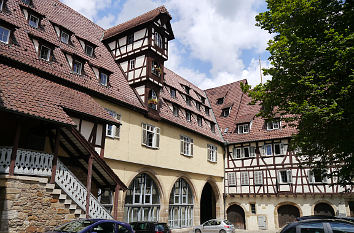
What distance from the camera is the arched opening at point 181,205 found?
2281cm

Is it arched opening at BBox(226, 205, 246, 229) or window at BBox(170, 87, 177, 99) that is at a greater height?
window at BBox(170, 87, 177, 99)

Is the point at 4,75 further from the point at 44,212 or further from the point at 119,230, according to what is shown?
the point at 119,230

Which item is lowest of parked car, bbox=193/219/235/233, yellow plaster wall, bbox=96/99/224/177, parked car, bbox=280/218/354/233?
parked car, bbox=193/219/235/233

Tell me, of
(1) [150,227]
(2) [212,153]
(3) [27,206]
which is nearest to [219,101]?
(2) [212,153]

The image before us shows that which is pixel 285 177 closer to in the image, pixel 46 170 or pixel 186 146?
pixel 186 146

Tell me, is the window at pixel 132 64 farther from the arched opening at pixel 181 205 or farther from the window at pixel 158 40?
the arched opening at pixel 181 205

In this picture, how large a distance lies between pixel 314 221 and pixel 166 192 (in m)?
15.3

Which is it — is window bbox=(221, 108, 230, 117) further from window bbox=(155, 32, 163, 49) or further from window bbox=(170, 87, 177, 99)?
window bbox=(155, 32, 163, 49)

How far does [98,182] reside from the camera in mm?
13922

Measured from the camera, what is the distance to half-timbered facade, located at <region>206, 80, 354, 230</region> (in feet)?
81.3

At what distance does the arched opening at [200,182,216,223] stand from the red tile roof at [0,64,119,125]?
1929cm

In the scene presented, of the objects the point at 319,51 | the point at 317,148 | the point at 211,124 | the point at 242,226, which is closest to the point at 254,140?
the point at 211,124

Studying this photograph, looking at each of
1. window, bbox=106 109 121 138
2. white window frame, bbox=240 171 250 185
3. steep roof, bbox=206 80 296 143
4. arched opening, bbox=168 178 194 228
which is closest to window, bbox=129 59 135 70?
window, bbox=106 109 121 138

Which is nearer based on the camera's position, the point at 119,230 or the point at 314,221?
the point at 314,221
